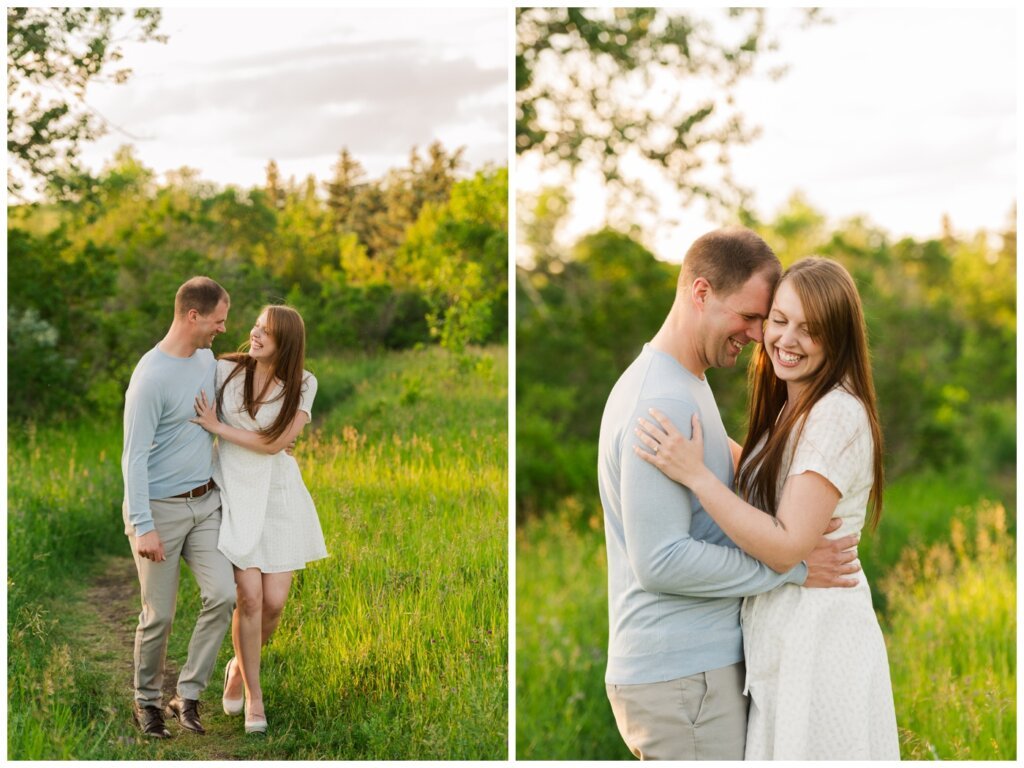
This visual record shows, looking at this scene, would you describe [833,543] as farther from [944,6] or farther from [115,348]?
[944,6]

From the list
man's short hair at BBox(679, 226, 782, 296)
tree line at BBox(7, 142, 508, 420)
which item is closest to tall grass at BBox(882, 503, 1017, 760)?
man's short hair at BBox(679, 226, 782, 296)

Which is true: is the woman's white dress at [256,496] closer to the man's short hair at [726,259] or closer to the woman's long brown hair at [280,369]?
the woman's long brown hair at [280,369]

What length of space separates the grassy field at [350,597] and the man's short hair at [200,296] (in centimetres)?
39

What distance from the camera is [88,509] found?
3699 mm

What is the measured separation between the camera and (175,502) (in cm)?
321

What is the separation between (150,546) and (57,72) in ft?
5.83

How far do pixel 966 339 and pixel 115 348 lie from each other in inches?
363

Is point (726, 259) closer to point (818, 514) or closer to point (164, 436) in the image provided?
point (818, 514)

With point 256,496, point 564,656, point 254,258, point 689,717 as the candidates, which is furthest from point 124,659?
point 564,656

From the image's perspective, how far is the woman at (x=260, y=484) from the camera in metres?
3.23

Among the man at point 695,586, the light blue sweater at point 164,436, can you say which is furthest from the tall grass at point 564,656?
the light blue sweater at point 164,436

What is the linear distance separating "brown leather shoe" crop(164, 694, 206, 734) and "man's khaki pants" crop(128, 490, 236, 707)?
0.03 metres

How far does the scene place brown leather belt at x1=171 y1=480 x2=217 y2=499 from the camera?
3220 mm

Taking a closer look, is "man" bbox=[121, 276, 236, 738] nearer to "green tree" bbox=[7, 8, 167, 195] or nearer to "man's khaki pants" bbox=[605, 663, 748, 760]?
"green tree" bbox=[7, 8, 167, 195]
